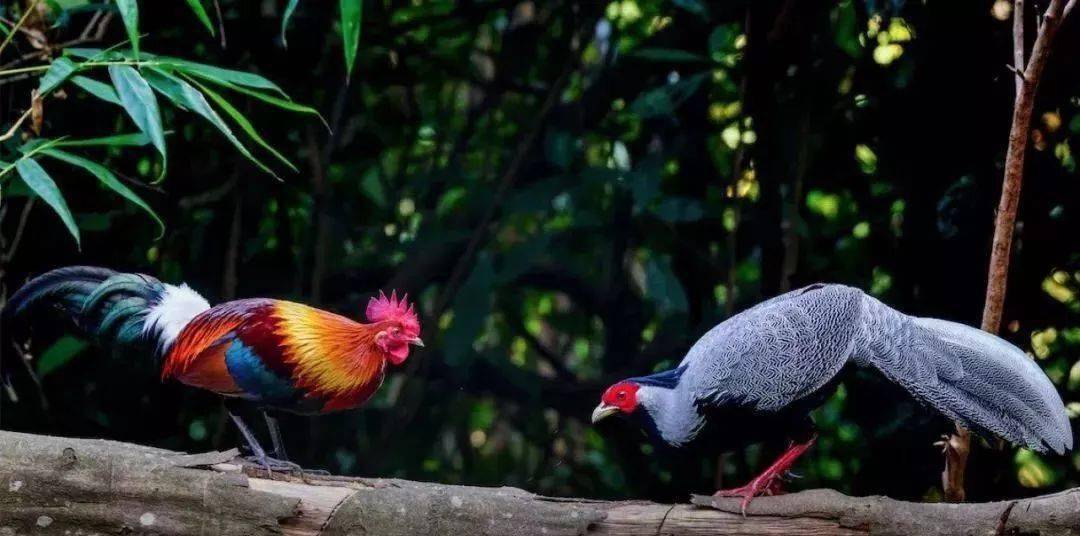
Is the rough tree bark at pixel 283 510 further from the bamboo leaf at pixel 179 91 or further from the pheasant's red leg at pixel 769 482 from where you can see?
the bamboo leaf at pixel 179 91

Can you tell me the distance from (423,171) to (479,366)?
559mm

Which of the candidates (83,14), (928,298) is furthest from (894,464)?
(83,14)

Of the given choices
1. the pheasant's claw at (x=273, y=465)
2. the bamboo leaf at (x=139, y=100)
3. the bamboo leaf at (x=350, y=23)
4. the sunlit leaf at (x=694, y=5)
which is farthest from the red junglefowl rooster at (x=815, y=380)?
the sunlit leaf at (x=694, y=5)

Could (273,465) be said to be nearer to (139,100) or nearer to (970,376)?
(139,100)

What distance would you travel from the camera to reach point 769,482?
2.10 meters

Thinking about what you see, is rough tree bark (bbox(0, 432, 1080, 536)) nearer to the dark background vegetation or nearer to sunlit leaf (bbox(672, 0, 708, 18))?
the dark background vegetation

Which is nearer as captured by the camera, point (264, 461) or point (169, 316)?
point (264, 461)

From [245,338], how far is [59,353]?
941 mm

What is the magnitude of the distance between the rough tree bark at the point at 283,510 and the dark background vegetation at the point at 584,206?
0.86 metres

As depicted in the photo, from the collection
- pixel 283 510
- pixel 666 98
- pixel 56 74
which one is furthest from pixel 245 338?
pixel 666 98

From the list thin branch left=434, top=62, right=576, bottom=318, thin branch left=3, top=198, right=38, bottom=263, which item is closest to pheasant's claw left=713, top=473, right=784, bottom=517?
thin branch left=434, top=62, right=576, bottom=318

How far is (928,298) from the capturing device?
2.94 meters

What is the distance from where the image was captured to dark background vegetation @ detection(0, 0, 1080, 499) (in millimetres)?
2926

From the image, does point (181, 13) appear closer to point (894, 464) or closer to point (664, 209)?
point (664, 209)
